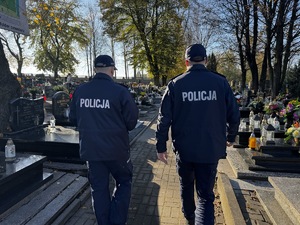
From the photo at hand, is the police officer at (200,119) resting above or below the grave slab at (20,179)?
above

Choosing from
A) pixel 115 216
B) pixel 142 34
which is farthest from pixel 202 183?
pixel 142 34

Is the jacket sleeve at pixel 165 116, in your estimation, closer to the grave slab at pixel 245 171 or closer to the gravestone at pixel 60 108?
the grave slab at pixel 245 171

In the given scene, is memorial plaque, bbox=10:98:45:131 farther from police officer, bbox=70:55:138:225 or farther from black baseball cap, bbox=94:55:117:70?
black baseball cap, bbox=94:55:117:70

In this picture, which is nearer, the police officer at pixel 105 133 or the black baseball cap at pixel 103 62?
the police officer at pixel 105 133

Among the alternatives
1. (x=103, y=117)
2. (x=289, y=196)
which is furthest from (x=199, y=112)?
(x=289, y=196)

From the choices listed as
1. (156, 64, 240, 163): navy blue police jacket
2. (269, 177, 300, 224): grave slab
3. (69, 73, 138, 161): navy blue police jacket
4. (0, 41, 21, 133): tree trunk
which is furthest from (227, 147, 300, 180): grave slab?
(0, 41, 21, 133): tree trunk

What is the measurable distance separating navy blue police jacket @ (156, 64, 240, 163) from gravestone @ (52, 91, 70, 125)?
5608 millimetres

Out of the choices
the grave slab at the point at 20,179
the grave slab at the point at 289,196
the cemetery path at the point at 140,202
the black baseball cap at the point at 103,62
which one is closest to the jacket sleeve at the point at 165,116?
the black baseball cap at the point at 103,62

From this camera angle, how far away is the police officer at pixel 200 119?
272cm

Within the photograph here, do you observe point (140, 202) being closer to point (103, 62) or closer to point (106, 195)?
point (106, 195)

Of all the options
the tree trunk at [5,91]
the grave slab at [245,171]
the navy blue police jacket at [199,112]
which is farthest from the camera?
the tree trunk at [5,91]

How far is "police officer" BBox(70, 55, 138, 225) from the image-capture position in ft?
Result: 9.46

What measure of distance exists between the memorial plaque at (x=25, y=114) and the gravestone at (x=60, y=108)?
3.38ft

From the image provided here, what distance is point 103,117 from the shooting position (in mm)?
2885
